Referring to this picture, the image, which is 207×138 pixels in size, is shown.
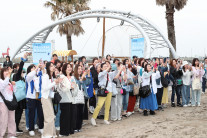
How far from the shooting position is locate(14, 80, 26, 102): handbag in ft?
19.9

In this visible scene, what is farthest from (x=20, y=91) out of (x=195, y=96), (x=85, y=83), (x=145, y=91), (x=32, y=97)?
(x=195, y=96)

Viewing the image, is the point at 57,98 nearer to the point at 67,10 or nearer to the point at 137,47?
the point at 137,47

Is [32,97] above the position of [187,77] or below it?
below

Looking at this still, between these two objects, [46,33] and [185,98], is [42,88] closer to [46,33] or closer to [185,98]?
[185,98]

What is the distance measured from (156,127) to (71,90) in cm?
227

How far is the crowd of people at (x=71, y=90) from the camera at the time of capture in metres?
5.52

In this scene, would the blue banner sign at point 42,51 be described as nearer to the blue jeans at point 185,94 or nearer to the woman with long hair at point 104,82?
the blue jeans at point 185,94

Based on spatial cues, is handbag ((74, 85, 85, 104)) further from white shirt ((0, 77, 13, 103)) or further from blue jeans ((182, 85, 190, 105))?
blue jeans ((182, 85, 190, 105))

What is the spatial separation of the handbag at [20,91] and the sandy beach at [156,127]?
93 centimetres

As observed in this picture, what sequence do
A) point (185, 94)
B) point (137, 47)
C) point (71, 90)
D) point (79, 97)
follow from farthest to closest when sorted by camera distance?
1. point (137, 47)
2. point (185, 94)
3. point (79, 97)
4. point (71, 90)

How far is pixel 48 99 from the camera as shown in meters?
5.54

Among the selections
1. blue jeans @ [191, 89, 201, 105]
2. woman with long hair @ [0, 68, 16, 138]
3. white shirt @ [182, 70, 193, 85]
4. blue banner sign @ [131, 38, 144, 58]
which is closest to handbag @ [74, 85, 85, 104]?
woman with long hair @ [0, 68, 16, 138]

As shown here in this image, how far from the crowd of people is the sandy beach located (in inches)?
11.8

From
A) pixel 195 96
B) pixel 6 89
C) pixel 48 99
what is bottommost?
pixel 195 96
